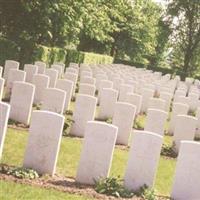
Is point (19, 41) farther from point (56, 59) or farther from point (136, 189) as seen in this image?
point (136, 189)

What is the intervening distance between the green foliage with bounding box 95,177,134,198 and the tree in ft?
165

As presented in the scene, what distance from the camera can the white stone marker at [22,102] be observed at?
1200cm

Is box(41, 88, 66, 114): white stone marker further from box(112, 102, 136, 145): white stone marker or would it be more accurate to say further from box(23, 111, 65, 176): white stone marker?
box(23, 111, 65, 176): white stone marker

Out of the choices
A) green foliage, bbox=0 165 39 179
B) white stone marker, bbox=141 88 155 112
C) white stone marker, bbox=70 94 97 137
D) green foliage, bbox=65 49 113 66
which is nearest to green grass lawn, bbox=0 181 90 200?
green foliage, bbox=0 165 39 179

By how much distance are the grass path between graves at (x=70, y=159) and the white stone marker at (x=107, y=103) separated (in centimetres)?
325

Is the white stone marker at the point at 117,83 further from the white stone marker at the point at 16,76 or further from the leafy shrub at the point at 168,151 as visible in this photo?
the leafy shrub at the point at 168,151

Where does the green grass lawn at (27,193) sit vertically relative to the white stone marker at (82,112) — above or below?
below

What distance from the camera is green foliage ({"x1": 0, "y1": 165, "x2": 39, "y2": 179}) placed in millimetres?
7977

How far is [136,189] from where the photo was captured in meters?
8.26

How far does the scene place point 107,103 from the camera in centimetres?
1503

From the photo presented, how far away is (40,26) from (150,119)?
10387 millimetres

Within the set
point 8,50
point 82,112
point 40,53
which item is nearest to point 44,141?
point 82,112

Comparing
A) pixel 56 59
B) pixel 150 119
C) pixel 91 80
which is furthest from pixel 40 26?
pixel 150 119

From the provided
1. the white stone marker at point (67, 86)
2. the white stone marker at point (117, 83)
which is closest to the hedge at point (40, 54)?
the white stone marker at point (117, 83)
